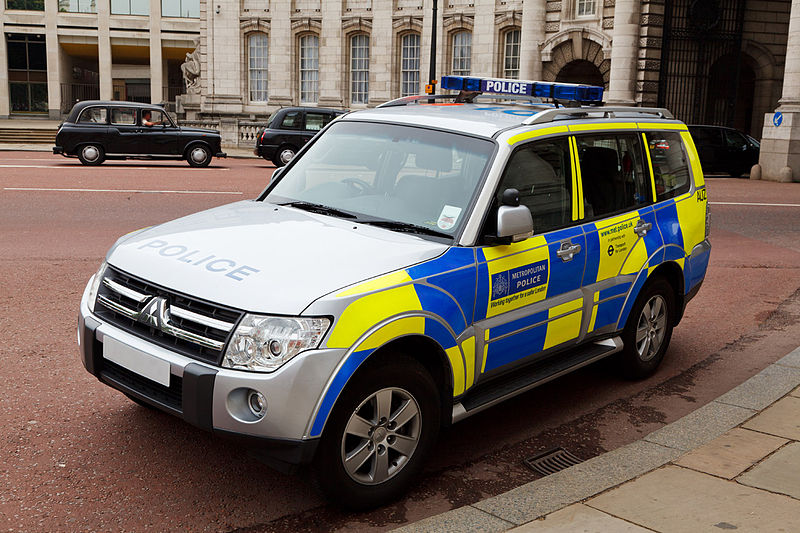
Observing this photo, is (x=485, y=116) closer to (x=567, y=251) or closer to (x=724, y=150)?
(x=567, y=251)

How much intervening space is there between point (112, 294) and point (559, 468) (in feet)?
8.19

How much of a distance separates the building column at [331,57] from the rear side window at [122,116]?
59.0 feet

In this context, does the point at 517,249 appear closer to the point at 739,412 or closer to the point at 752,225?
the point at 739,412

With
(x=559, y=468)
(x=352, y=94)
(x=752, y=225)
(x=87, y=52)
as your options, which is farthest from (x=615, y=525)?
(x=87, y=52)

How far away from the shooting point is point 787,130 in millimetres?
26562

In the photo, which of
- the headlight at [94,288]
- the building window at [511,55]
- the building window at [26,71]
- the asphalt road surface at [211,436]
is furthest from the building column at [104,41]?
the headlight at [94,288]

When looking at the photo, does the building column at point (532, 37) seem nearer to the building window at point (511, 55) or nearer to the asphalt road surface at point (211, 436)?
the building window at point (511, 55)

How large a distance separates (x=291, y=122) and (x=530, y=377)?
2198cm

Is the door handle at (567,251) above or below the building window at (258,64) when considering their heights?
below

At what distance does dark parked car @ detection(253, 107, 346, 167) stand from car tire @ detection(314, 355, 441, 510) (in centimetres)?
2218

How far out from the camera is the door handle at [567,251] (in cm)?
476

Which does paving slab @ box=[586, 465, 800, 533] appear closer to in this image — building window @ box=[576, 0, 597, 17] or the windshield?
the windshield

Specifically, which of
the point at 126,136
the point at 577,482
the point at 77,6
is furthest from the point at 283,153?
the point at 77,6

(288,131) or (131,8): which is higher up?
(131,8)
